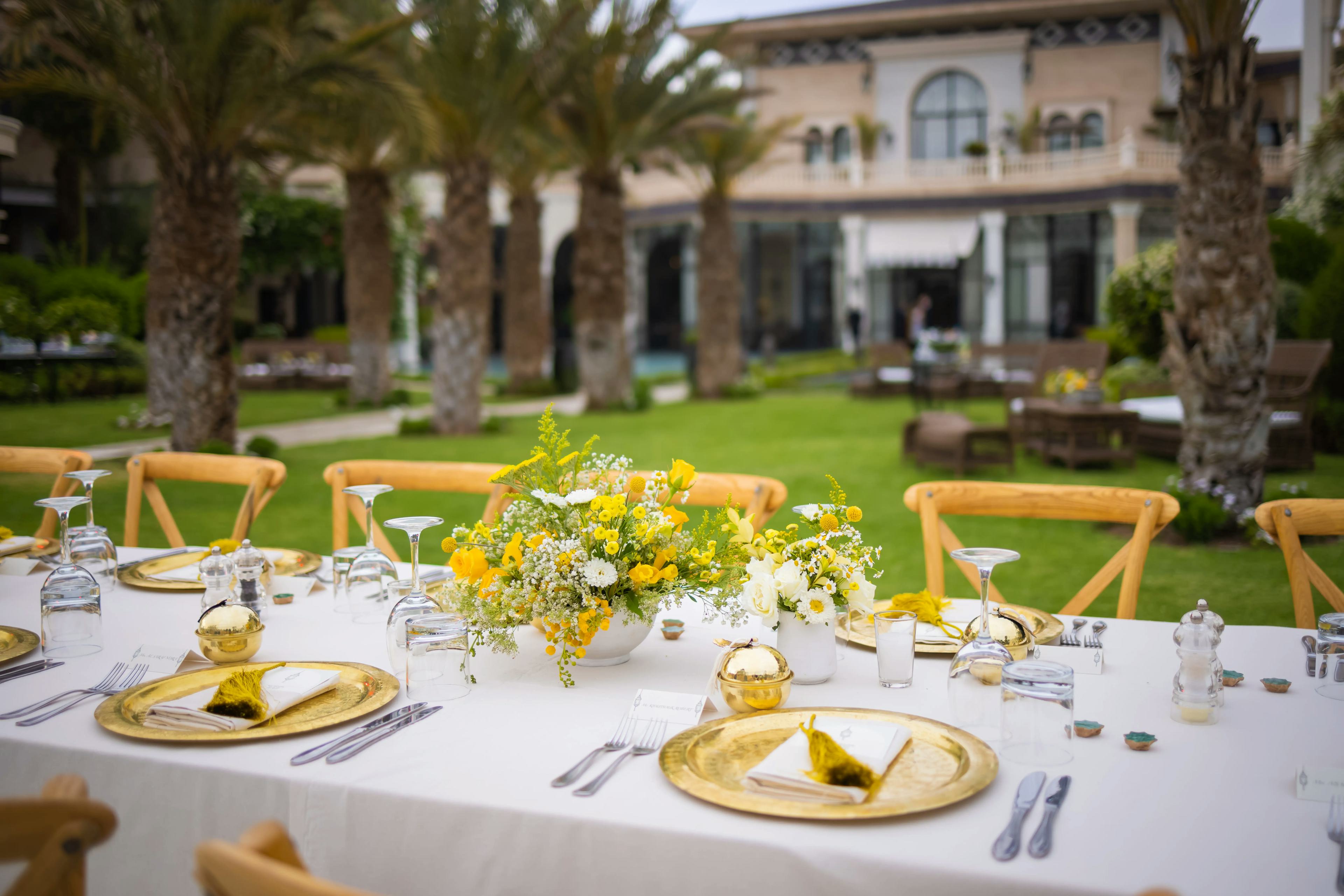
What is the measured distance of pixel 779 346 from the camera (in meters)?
32.2

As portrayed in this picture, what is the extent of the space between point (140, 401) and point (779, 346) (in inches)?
742

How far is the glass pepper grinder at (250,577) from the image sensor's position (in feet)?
8.78

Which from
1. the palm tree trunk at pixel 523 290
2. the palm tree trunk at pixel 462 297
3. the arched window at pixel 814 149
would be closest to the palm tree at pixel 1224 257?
the palm tree trunk at pixel 462 297

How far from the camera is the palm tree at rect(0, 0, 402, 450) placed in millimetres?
8812

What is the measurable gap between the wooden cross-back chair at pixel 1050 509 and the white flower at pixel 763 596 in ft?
3.20

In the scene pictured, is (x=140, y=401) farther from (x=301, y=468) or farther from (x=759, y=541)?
(x=759, y=541)

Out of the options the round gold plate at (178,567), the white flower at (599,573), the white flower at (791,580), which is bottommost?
the round gold plate at (178,567)

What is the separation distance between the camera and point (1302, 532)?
2922 millimetres

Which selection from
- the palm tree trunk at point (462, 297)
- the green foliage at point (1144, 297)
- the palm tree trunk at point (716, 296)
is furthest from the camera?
the palm tree trunk at point (716, 296)

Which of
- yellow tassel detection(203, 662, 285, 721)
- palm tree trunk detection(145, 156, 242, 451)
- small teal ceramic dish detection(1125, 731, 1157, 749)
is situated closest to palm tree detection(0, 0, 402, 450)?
palm tree trunk detection(145, 156, 242, 451)

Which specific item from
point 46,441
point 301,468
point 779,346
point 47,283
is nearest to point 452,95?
point 301,468

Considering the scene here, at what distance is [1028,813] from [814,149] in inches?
→ 1220

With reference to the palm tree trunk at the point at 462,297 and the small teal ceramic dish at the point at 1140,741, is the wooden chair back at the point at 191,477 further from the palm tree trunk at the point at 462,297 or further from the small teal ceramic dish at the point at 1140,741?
the palm tree trunk at the point at 462,297

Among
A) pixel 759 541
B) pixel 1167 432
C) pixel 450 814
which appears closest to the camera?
pixel 450 814
